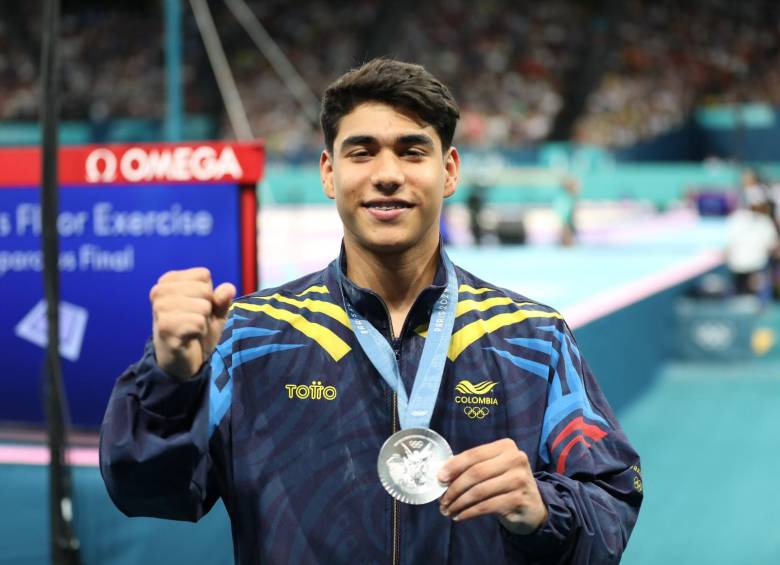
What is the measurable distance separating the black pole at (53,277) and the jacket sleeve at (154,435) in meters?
0.40

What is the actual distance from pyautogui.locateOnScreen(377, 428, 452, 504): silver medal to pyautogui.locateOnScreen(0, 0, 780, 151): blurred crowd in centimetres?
2942

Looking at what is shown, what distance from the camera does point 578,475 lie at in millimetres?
1917

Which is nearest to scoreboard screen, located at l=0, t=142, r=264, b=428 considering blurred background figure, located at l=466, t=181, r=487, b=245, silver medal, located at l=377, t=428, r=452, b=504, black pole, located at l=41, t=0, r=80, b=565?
black pole, located at l=41, t=0, r=80, b=565

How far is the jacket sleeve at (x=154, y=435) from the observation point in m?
1.79

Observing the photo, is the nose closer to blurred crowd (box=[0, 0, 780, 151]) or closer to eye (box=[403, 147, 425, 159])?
eye (box=[403, 147, 425, 159])

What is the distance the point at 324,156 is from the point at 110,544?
2.26 m

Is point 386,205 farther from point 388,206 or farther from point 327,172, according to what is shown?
point 327,172

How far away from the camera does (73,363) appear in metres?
4.73

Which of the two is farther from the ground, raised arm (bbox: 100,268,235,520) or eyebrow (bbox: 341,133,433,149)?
eyebrow (bbox: 341,133,433,149)

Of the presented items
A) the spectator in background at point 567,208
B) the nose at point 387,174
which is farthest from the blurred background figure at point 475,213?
the nose at point 387,174

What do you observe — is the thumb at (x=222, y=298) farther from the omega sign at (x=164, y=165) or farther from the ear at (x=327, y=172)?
the omega sign at (x=164, y=165)

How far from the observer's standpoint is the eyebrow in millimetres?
1946

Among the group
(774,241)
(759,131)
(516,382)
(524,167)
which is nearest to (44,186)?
(516,382)

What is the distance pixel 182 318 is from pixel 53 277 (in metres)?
0.58
